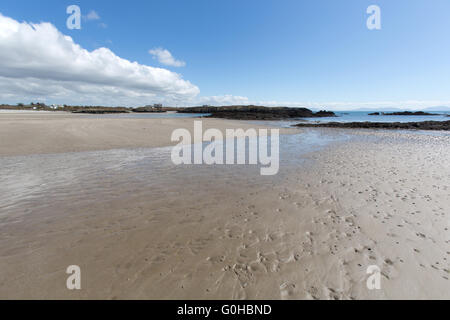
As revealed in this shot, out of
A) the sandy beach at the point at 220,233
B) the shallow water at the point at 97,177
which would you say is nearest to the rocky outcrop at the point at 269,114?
the shallow water at the point at 97,177

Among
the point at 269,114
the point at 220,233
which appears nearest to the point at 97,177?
the point at 220,233

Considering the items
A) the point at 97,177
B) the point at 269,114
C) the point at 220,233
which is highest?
the point at 269,114

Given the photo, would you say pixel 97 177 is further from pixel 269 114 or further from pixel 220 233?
pixel 269 114

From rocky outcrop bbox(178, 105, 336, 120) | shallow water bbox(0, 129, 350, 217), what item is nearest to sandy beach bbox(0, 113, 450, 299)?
shallow water bbox(0, 129, 350, 217)

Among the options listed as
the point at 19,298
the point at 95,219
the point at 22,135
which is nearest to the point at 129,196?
the point at 95,219

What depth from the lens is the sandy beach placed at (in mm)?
3402

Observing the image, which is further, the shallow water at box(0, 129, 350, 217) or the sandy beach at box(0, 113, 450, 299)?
the shallow water at box(0, 129, 350, 217)

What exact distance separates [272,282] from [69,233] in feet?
15.4

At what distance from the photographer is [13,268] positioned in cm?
361

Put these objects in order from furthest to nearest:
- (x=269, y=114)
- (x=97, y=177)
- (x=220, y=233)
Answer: (x=269, y=114) < (x=97, y=177) < (x=220, y=233)

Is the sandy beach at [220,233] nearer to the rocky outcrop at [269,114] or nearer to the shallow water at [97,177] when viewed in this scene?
the shallow water at [97,177]

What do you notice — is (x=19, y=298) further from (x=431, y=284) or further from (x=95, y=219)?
(x=431, y=284)

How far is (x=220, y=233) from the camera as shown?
493 centimetres

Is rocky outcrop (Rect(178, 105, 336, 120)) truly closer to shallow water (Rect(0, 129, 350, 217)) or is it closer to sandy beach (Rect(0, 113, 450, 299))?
shallow water (Rect(0, 129, 350, 217))
